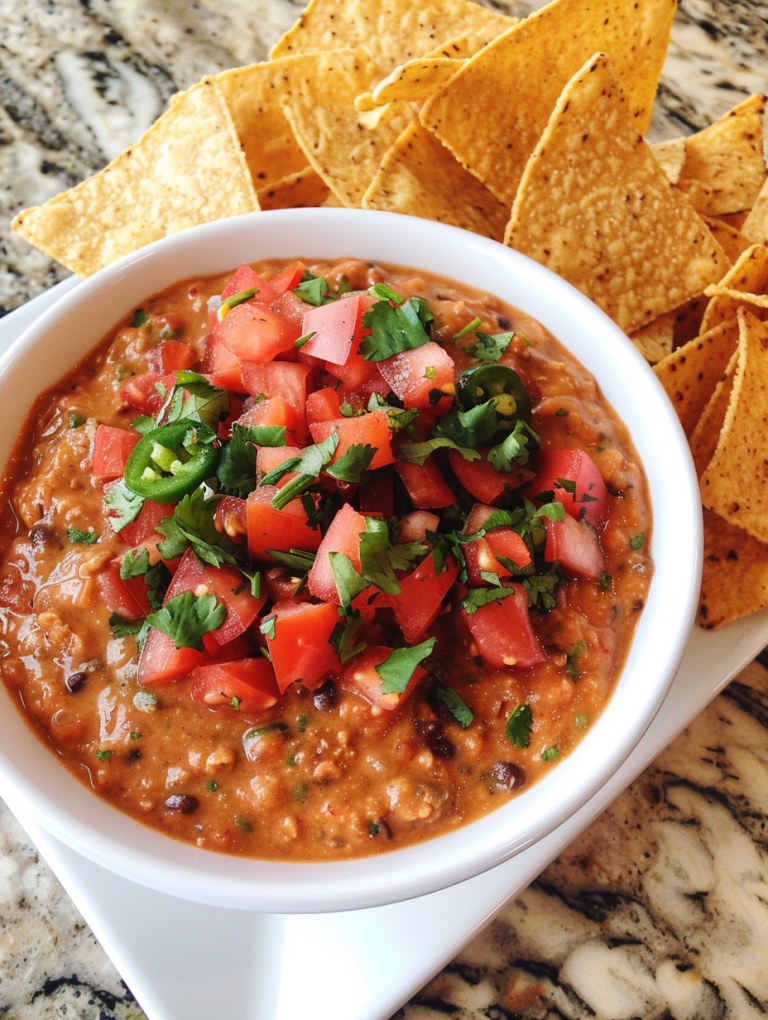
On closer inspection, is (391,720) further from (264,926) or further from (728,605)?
(728,605)

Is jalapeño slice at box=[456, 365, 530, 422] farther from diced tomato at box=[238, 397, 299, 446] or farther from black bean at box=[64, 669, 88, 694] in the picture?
black bean at box=[64, 669, 88, 694]

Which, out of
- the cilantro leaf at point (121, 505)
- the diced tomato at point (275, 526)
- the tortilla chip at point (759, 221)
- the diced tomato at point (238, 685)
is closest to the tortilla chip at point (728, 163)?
the tortilla chip at point (759, 221)

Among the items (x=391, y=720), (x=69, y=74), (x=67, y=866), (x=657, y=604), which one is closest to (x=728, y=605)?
(x=657, y=604)

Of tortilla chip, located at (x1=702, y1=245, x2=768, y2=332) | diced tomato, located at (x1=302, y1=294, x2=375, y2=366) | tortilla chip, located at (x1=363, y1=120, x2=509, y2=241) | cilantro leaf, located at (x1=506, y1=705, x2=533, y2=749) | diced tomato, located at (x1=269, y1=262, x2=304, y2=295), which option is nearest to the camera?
cilantro leaf, located at (x1=506, y1=705, x2=533, y2=749)

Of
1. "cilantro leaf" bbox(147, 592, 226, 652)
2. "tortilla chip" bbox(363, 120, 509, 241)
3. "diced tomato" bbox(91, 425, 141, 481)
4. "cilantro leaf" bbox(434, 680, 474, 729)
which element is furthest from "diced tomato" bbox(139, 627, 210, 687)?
"tortilla chip" bbox(363, 120, 509, 241)

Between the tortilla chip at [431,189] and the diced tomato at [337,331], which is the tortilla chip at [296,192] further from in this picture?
the diced tomato at [337,331]

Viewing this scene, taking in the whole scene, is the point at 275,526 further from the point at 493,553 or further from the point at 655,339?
the point at 655,339
